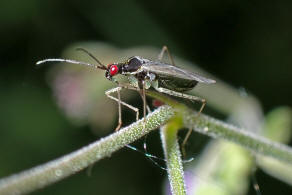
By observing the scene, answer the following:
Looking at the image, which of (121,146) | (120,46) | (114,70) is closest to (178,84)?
(114,70)

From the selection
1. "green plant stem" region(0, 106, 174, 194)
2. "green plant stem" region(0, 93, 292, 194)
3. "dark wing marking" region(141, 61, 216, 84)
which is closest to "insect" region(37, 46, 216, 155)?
"dark wing marking" region(141, 61, 216, 84)

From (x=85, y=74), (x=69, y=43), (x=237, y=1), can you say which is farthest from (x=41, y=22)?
(x=237, y=1)

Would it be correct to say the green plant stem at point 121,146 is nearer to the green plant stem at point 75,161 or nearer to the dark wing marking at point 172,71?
the green plant stem at point 75,161

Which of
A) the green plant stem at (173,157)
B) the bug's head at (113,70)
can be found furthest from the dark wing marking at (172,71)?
the green plant stem at (173,157)

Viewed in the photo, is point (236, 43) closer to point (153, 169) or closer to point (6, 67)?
point (153, 169)

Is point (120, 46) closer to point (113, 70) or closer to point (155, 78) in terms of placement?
point (113, 70)

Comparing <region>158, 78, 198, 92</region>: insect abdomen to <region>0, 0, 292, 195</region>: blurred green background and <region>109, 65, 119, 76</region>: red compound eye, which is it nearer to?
<region>109, 65, 119, 76</region>: red compound eye

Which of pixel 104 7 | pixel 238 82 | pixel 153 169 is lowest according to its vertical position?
pixel 153 169
